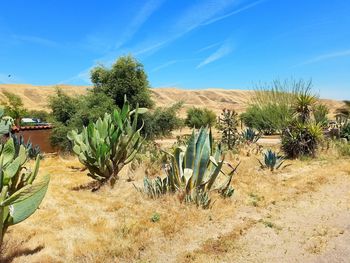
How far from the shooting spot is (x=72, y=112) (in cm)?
2091

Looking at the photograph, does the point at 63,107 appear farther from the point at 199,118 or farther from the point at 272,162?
the point at 199,118

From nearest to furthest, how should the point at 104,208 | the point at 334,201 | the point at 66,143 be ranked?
the point at 104,208 < the point at 334,201 < the point at 66,143

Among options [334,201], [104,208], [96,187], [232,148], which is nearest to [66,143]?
[232,148]

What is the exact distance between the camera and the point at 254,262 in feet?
14.9

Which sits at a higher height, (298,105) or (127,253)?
(298,105)

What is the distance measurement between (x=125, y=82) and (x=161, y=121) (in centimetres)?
324

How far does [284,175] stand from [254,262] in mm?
6356

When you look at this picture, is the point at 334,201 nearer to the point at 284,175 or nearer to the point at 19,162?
the point at 284,175

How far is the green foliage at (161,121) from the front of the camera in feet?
70.6

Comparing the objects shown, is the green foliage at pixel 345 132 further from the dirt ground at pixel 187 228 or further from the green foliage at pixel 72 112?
the green foliage at pixel 72 112

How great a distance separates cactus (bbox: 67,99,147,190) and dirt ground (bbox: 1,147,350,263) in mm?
497

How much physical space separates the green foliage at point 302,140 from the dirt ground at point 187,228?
5.16 meters

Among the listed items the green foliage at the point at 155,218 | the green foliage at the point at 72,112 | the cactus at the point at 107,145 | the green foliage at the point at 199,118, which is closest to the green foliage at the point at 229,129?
the green foliage at the point at 72,112

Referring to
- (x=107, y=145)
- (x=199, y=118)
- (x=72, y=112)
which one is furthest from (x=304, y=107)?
(x=199, y=118)
